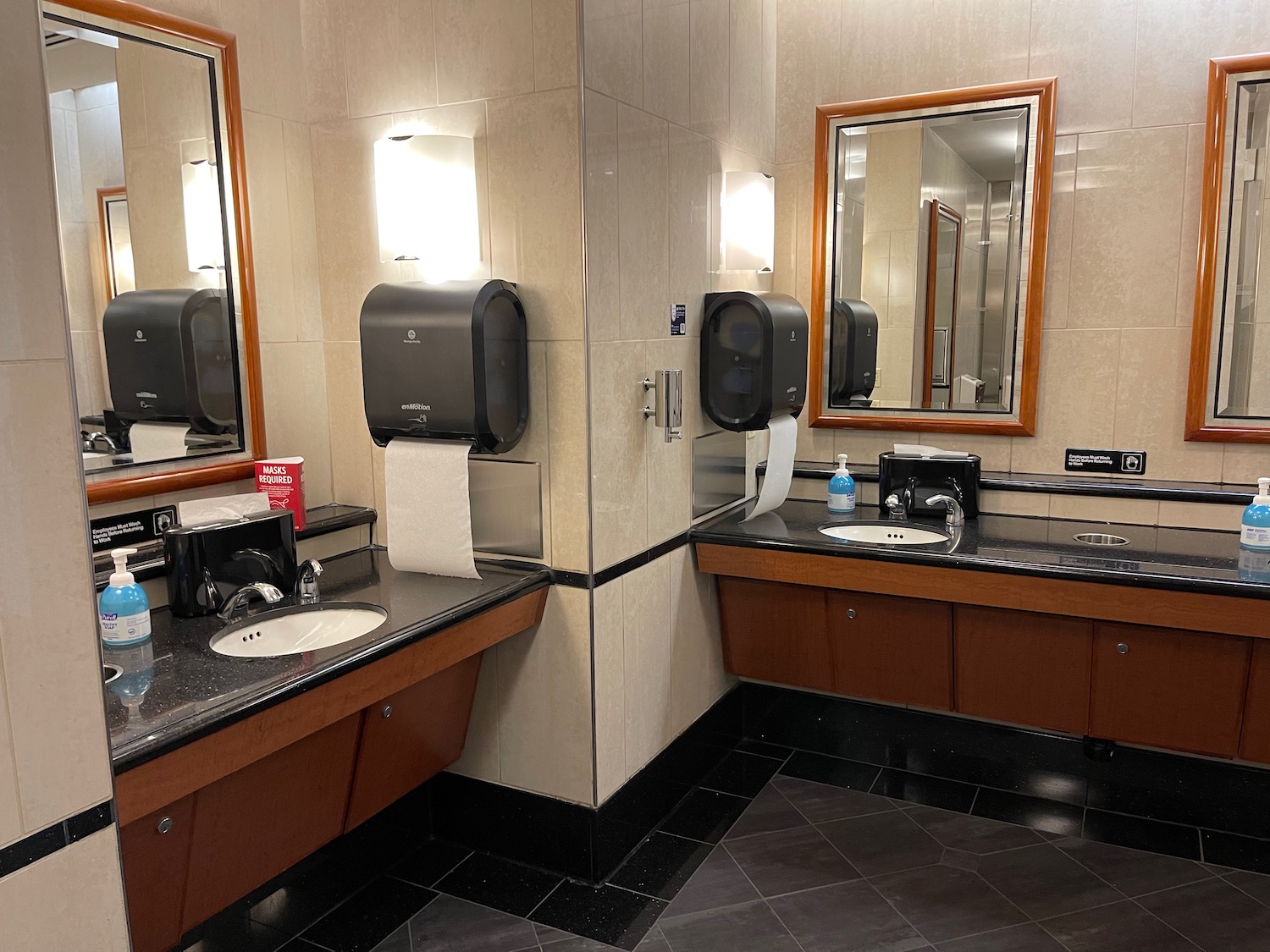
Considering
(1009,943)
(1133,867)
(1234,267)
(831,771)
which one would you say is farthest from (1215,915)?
(1234,267)

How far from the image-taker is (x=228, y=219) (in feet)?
8.27

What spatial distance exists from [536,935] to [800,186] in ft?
8.80

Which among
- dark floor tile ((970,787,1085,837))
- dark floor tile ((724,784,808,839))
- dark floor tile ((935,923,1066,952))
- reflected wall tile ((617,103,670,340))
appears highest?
reflected wall tile ((617,103,670,340))

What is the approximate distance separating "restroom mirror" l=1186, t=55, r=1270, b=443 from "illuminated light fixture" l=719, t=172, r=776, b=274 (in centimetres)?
138

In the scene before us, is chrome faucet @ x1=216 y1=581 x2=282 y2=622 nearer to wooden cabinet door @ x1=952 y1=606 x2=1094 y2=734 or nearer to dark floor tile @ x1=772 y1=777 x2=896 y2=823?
dark floor tile @ x1=772 y1=777 x2=896 y2=823

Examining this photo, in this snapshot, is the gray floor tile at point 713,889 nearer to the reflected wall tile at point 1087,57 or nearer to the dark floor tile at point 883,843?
the dark floor tile at point 883,843

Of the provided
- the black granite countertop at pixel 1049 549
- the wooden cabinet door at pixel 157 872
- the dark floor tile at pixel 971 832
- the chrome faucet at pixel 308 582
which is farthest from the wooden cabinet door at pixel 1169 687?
the wooden cabinet door at pixel 157 872

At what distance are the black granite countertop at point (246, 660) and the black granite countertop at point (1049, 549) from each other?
36.3 inches

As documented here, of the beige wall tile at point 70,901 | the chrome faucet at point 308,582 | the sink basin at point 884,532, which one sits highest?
the chrome faucet at point 308,582

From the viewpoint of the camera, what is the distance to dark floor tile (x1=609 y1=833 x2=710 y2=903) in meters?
2.66

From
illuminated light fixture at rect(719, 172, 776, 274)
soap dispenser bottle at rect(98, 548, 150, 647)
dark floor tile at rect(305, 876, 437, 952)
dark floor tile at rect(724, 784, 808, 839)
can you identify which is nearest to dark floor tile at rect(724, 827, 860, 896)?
dark floor tile at rect(724, 784, 808, 839)

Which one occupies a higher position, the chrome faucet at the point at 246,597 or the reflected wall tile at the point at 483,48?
the reflected wall tile at the point at 483,48

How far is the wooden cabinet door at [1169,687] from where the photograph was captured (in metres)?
2.60

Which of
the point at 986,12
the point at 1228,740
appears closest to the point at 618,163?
the point at 986,12
